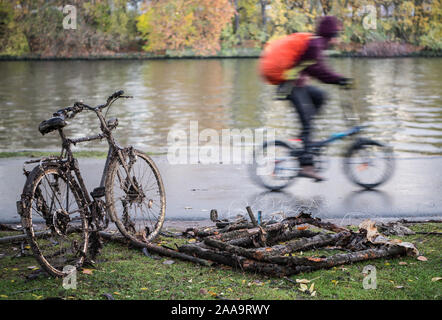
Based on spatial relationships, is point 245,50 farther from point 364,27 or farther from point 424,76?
point 424,76

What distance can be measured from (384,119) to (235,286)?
1227 centimetres

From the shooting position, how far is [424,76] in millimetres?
29750

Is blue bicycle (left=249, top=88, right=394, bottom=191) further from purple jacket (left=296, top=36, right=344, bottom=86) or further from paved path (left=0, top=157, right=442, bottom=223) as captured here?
purple jacket (left=296, top=36, right=344, bottom=86)

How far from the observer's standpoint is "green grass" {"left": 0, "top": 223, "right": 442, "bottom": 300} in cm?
457

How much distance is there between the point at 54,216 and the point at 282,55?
3.58 m

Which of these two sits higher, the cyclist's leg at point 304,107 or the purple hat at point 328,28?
the purple hat at point 328,28

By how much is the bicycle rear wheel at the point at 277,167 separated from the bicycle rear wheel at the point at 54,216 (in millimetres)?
3083

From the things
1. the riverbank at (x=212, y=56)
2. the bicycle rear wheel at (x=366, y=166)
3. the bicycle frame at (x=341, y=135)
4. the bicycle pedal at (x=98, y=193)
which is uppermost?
the riverbank at (x=212, y=56)

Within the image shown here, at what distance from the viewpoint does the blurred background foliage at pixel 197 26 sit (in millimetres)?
46688

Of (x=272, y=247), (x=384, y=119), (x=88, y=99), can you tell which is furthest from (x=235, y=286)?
(x=88, y=99)

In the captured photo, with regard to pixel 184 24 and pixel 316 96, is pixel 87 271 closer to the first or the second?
pixel 316 96

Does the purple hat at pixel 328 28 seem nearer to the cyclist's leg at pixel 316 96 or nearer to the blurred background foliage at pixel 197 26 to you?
the cyclist's leg at pixel 316 96

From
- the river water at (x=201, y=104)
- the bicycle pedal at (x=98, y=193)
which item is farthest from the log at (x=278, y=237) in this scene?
the river water at (x=201, y=104)

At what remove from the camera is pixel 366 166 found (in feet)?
26.2
